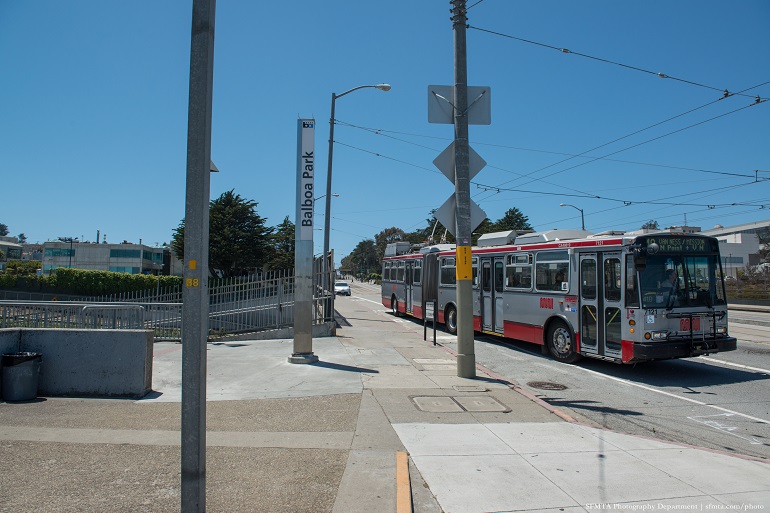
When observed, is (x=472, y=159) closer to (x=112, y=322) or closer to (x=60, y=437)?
(x=60, y=437)

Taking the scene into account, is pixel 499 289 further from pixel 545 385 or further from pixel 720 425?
pixel 720 425

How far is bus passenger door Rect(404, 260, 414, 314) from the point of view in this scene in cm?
2203

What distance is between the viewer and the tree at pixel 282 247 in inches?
1781

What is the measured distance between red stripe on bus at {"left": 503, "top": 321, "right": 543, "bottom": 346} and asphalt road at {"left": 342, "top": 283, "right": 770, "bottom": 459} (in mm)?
463

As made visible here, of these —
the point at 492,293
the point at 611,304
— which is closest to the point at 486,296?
the point at 492,293

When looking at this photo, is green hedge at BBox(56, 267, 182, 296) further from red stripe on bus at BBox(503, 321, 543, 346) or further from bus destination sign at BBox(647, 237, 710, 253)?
bus destination sign at BBox(647, 237, 710, 253)

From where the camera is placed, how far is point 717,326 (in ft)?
34.3

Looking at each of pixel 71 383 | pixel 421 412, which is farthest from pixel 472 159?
pixel 71 383

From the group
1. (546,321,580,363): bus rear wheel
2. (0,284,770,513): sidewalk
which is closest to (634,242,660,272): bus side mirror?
(546,321,580,363): bus rear wheel

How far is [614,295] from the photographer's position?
34.4 ft

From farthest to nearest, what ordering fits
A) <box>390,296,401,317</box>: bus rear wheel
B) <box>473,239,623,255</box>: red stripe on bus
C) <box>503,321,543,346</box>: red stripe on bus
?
<box>390,296,401,317</box>: bus rear wheel, <box>503,321,543,346</box>: red stripe on bus, <box>473,239,623,255</box>: red stripe on bus

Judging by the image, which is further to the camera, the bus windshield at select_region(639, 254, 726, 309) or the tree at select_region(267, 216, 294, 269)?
the tree at select_region(267, 216, 294, 269)

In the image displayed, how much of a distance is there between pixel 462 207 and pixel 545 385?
12.6 feet

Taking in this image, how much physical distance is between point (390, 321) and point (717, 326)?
45.1ft
